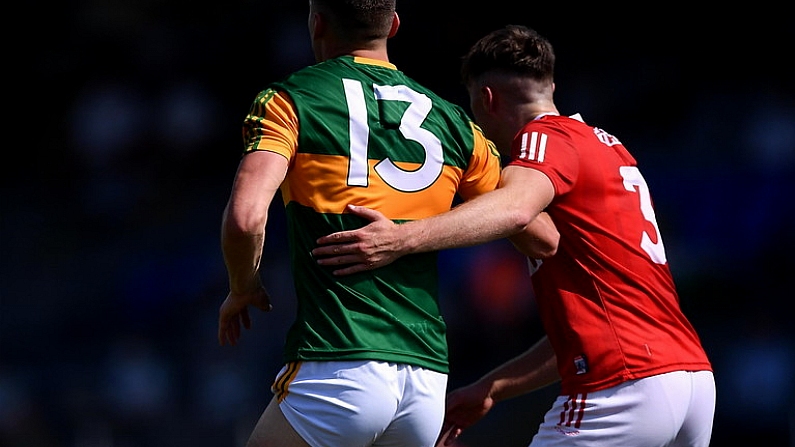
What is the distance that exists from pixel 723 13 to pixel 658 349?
5.05 meters

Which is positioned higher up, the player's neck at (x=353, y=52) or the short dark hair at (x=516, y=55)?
the player's neck at (x=353, y=52)

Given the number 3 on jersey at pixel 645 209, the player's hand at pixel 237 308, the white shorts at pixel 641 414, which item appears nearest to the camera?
the player's hand at pixel 237 308

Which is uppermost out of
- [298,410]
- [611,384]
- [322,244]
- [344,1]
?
[344,1]

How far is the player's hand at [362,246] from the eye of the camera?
8.98ft

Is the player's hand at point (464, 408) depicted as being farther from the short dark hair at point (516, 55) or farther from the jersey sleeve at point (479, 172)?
the short dark hair at point (516, 55)

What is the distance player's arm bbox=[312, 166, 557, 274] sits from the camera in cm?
275

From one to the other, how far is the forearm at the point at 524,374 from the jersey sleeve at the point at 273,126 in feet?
4.95

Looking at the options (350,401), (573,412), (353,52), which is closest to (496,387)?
(573,412)

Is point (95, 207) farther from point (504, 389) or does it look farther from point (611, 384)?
point (611, 384)

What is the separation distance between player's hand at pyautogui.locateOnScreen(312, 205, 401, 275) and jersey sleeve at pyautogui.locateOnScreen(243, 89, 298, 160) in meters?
0.24

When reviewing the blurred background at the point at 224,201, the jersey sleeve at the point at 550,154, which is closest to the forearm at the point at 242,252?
the jersey sleeve at the point at 550,154

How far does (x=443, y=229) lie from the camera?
2871 millimetres

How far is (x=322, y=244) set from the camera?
2.78 metres

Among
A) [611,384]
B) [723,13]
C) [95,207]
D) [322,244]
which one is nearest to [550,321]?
[611,384]
